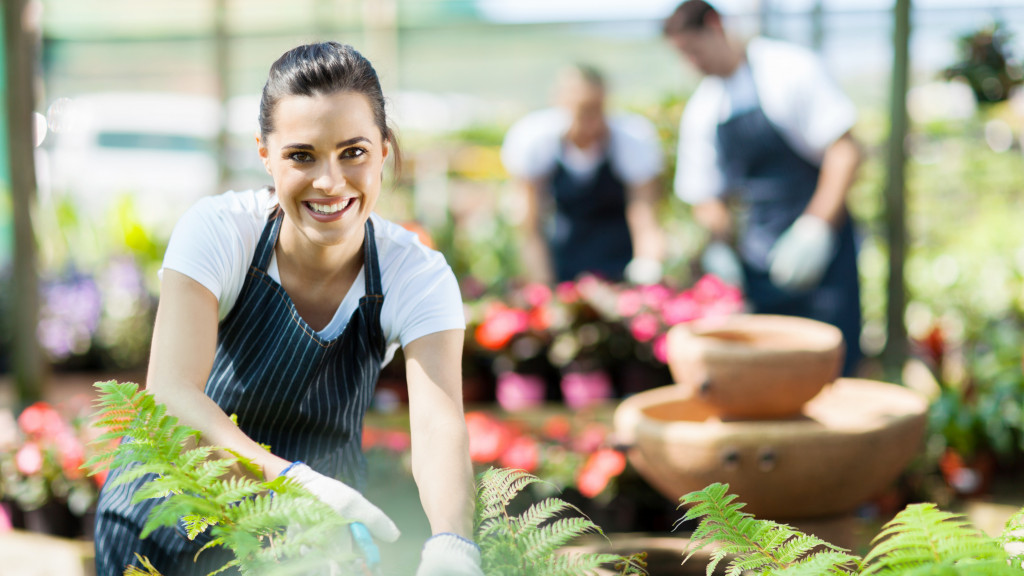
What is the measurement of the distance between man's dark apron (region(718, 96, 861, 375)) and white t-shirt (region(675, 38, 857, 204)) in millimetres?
50

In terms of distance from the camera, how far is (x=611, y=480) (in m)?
2.74

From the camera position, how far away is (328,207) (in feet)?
4.23

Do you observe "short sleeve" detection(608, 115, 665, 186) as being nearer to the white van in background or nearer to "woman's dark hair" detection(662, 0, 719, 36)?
"woman's dark hair" detection(662, 0, 719, 36)

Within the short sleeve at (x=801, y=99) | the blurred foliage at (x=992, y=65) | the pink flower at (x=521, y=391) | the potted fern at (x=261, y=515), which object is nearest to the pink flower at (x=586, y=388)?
the pink flower at (x=521, y=391)

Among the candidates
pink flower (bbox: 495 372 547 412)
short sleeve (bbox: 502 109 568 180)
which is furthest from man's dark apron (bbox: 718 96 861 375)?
pink flower (bbox: 495 372 547 412)

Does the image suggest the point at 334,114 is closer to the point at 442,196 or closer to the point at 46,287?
the point at 46,287

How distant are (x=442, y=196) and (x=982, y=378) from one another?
4.18 meters

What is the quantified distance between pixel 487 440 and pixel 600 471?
0.41 m

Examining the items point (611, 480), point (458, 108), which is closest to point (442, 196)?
point (458, 108)

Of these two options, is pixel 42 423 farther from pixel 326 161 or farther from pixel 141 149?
pixel 141 149

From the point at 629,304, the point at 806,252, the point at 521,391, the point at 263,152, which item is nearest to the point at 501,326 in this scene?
the point at 521,391

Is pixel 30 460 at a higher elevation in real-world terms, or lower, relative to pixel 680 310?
lower

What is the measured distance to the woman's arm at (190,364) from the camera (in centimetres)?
121

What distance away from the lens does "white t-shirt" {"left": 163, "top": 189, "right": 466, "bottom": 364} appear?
1318mm
